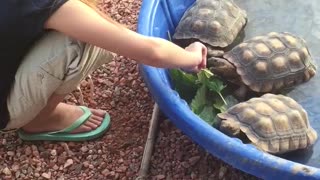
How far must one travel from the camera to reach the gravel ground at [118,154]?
1.87 metres

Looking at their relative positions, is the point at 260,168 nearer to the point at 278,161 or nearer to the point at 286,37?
the point at 278,161

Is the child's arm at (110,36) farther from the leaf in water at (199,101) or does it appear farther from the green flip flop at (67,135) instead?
the green flip flop at (67,135)

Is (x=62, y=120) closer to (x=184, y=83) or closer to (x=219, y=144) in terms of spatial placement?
(x=184, y=83)

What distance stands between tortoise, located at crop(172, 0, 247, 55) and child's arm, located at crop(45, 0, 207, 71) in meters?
0.40

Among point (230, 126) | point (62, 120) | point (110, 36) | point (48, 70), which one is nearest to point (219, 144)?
point (230, 126)

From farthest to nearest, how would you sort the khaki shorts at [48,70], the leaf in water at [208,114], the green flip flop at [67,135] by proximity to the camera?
the green flip flop at [67,135], the leaf in water at [208,114], the khaki shorts at [48,70]

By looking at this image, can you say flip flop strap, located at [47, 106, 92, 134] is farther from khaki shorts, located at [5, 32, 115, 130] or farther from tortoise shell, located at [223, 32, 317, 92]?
tortoise shell, located at [223, 32, 317, 92]

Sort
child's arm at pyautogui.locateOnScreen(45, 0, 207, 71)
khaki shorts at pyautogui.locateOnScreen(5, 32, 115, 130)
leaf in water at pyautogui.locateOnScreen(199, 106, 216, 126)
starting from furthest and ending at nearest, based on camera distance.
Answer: leaf in water at pyautogui.locateOnScreen(199, 106, 216, 126) → khaki shorts at pyautogui.locateOnScreen(5, 32, 115, 130) → child's arm at pyautogui.locateOnScreen(45, 0, 207, 71)

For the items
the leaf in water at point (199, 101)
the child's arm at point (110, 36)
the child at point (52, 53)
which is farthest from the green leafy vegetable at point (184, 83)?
the child's arm at point (110, 36)

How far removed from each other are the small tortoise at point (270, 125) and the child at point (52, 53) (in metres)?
0.17

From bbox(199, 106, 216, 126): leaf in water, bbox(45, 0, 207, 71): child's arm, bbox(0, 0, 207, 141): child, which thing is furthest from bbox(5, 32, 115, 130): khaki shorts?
bbox(199, 106, 216, 126): leaf in water

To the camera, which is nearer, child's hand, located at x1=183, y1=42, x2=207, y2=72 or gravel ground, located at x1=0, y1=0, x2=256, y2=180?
child's hand, located at x1=183, y1=42, x2=207, y2=72

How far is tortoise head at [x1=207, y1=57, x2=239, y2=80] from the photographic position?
1924 mm

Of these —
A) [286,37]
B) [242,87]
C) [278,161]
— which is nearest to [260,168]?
[278,161]
